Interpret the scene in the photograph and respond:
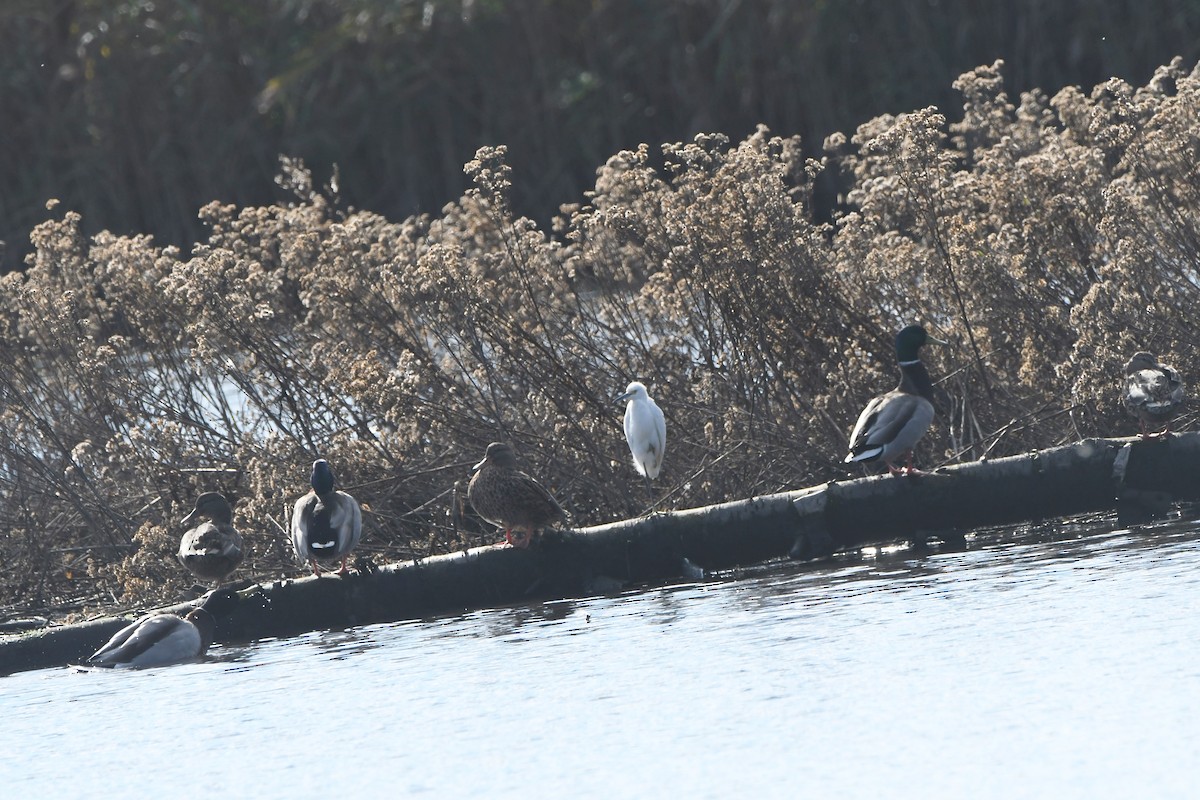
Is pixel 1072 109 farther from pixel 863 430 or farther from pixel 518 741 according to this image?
pixel 518 741

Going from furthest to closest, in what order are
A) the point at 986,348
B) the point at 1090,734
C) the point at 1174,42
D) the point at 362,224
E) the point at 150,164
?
the point at 150,164, the point at 1174,42, the point at 362,224, the point at 986,348, the point at 1090,734

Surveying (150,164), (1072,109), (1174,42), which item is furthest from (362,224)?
(150,164)

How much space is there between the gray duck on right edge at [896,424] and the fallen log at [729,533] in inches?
6.5

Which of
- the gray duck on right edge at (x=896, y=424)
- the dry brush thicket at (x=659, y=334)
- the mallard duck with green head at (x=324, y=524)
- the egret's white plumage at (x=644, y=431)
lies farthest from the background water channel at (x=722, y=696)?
the dry brush thicket at (x=659, y=334)

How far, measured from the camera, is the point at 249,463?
1315cm

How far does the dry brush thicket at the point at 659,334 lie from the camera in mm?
12500

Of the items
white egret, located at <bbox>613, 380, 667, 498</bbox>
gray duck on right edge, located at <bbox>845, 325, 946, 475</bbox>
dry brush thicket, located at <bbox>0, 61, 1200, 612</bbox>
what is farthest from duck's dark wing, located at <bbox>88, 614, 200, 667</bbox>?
gray duck on right edge, located at <bbox>845, 325, 946, 475</bbox>

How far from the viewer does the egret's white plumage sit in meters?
12.2

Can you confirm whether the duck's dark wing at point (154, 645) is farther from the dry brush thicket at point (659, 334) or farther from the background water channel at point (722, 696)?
the dry brush thicket at point (659, 334)

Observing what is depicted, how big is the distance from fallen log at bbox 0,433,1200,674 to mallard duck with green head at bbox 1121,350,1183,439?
0.55 ft

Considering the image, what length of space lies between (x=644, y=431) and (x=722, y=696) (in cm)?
339

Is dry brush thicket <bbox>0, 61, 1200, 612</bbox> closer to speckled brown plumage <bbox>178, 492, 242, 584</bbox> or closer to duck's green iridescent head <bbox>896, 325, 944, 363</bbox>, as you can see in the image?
duck's green iridescent head <bbox>896, 325, 944, 363</bbox>

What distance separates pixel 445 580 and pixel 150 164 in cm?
1689

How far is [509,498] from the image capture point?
11781mm
